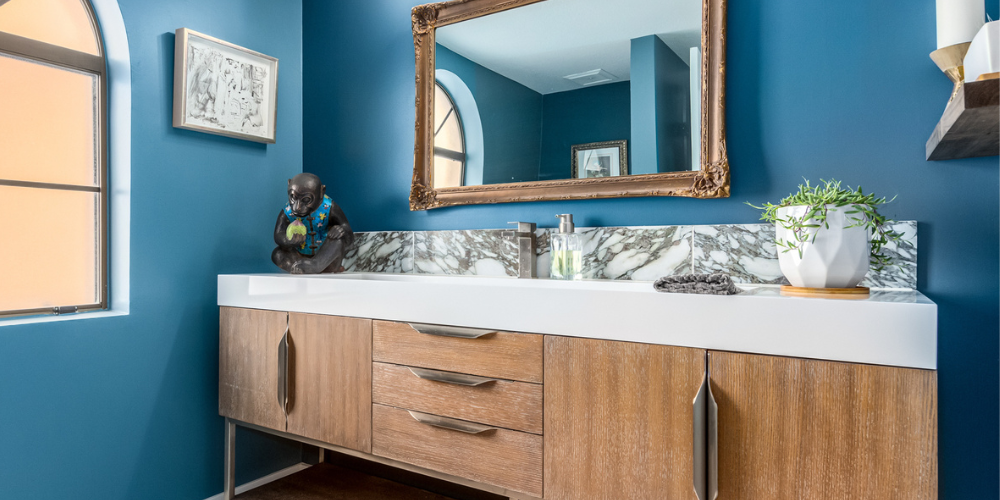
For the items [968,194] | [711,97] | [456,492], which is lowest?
[456,492]

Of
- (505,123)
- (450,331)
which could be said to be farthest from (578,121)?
(450,331)

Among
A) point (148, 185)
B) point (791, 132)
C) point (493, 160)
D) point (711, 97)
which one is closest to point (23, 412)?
point (148, 185)

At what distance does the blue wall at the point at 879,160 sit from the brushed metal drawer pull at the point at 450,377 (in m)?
0.67

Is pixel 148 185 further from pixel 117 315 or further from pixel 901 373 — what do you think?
pixel 901 373

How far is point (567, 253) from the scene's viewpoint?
176cm

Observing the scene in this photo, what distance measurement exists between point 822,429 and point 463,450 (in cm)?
83

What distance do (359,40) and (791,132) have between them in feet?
5.66

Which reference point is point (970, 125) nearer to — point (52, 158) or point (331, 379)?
point (331, 379)

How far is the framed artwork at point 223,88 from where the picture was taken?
1977mm

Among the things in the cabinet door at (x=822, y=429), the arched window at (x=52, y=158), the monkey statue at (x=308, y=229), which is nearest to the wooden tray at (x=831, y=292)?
the cabinet door at (x=822, y=429)

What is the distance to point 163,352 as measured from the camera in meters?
1.97

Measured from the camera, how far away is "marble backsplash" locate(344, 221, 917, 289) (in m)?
1.51

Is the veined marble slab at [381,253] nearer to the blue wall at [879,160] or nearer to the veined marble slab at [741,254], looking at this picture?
the blue wall at [879,160]

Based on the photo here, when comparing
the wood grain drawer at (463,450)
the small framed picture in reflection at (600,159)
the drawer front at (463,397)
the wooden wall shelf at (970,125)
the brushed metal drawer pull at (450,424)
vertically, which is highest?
the small framed picture in reflection at (600,159)
